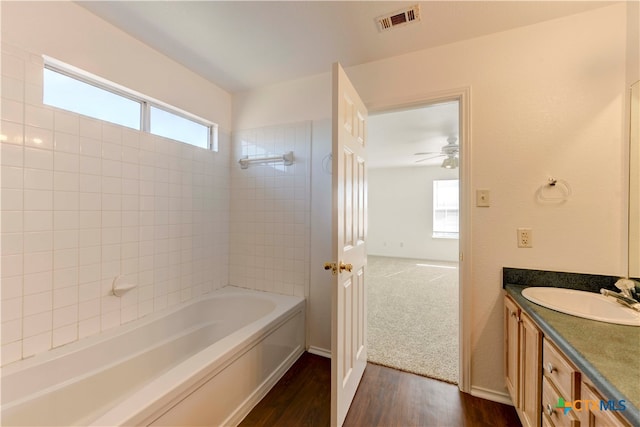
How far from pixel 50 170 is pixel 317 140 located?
69.3 inches

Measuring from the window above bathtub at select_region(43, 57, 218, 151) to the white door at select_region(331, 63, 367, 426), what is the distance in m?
1.52

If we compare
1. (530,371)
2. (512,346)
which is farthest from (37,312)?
(512,346)

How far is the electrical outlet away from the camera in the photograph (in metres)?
1.56

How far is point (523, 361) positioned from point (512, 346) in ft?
0.59

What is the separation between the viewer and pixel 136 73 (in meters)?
1.78

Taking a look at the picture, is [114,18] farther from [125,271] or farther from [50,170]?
[125,271]

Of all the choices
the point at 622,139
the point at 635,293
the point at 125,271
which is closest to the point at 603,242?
the point at 635,293

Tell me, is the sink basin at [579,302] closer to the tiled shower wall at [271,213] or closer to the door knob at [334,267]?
the door knob at [334,267]

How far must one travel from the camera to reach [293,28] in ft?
5.32

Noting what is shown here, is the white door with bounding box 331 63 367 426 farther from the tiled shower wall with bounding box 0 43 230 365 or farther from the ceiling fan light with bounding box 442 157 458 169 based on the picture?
the ceiling fan light with bounding box 442 157 458 169

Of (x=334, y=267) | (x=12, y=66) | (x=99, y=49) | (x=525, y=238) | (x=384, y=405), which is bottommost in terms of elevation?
(x=384, y=405)

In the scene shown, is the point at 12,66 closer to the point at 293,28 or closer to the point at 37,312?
the point at 37,312

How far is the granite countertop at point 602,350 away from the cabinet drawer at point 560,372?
51 millimetres

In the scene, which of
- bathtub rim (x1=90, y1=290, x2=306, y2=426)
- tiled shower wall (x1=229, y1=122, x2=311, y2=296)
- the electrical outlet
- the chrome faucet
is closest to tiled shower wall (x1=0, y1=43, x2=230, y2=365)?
tiled shower wall (x1=229, y1=122, x2=311, y2=296)
